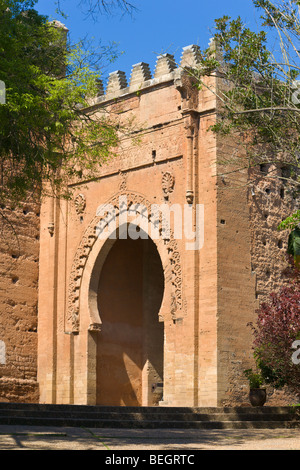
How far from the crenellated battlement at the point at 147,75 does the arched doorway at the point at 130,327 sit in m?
3.29

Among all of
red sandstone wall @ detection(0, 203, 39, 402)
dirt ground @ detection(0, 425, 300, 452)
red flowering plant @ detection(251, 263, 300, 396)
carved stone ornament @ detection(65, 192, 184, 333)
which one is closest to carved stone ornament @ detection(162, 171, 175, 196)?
carved stone ornament @ detection(65, 192, 184, 333)

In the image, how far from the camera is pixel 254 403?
15727mm

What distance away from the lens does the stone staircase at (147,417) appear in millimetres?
11883

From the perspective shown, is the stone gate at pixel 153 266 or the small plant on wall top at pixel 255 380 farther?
the stone gate at pixel 153 266

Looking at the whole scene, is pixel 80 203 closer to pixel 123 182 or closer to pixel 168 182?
pixel 123 182

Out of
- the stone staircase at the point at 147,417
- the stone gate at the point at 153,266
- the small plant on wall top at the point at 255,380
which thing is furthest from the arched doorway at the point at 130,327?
the stone staircase at the point at 147,417

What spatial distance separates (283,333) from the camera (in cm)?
1380

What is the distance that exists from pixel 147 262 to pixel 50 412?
24.6 feet

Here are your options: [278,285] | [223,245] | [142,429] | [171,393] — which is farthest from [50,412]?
[278,285]

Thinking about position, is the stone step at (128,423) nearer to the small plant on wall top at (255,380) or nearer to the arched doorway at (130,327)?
the small plant on wall top at (255,380)

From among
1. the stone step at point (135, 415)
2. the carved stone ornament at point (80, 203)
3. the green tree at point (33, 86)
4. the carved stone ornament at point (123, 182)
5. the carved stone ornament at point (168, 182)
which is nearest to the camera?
the green tree at point (33, 86)

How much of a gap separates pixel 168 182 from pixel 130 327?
4008 millimetres

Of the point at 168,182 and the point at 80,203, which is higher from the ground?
the point at 168,182

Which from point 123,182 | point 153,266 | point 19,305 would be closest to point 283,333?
point 123,182
